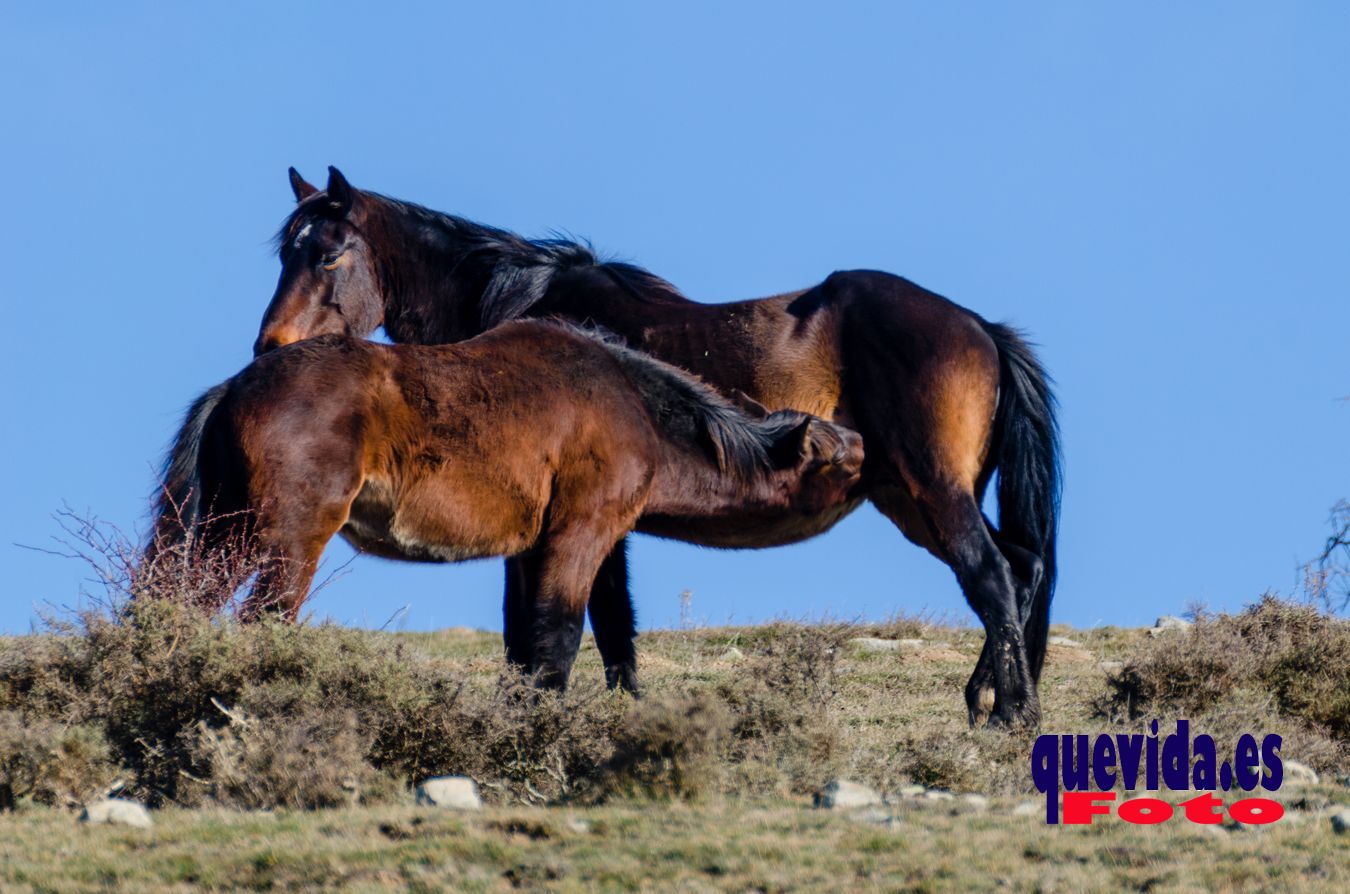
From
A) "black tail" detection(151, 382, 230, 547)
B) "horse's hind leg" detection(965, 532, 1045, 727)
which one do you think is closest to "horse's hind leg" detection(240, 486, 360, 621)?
"black tail" detection(151, 382, 230, 547)

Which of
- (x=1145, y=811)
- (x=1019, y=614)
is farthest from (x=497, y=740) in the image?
(x=1019, y=614)

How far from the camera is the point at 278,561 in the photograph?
6922 millimetres

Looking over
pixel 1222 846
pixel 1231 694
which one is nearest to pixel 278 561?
pixel 1222 846

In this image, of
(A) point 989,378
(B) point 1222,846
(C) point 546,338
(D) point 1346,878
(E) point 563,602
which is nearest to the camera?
(D) point 1346,878

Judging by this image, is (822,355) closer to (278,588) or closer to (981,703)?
(981,703)

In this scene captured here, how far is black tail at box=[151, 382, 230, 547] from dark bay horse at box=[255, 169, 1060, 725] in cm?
198

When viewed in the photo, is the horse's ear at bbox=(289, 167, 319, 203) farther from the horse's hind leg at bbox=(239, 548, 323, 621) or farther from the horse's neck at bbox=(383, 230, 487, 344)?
the horse's hind leg at bbox=(239, 548, 323, 621)

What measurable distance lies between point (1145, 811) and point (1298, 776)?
145 cm

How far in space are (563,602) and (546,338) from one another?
155 centimetres

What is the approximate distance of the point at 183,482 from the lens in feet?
23.5

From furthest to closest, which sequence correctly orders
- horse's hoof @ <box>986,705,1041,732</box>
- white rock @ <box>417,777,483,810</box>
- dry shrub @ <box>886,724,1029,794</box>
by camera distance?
horse's hoof @ <box>986,705,1041,732</box> < dry shrub @ <box>886,724,1029,794</box> < white rock @ <box>417,777,483,810</box>

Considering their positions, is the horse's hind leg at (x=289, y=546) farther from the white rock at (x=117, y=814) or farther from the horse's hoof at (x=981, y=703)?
the horse's hoof at (x=981, y=703)

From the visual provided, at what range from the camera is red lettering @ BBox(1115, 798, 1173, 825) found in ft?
17.8

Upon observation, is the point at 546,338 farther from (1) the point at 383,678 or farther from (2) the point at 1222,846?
(2) the point at 1222,846
